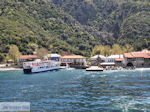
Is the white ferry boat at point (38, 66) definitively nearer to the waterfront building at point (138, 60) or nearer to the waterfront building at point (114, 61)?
the waterfront building at point (114, 61)

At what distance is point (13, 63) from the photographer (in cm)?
14488

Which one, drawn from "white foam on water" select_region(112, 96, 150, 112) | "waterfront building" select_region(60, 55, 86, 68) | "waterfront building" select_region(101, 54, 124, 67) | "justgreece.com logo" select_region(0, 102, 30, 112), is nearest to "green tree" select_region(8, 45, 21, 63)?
"waterfront building" select_region(60, 55, 86, 68)

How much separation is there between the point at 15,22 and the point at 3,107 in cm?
17478

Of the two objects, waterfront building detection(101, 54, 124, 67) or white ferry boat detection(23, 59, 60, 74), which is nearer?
white ferry boat detection(23, 59, 60, 74)

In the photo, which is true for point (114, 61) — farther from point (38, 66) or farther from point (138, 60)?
point (38, 66)

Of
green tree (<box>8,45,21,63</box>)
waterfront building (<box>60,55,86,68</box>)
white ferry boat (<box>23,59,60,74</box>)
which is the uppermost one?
green tree (<box>8,45,21,63</box>)

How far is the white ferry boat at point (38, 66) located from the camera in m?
102

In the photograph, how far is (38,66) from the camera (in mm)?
108125

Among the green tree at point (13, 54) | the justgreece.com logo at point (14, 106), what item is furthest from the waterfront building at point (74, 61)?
the justgreece.com logo at point (14, 106)

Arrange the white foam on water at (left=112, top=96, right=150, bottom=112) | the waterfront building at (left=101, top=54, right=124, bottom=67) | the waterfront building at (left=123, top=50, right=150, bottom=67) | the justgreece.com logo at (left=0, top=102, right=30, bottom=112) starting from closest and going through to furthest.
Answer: the justgreece.com logo at (left=0, top=102, right=30, bottom=112) → the white foam on water at (left=112, top=96, right=150, bottom=112) → the waterfront building at (left=123, top=50, right=150, bottom=67) → the waterfront building at (left=101, top=54, right=124, bottom=67)

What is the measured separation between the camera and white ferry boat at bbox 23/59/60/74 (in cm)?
10151

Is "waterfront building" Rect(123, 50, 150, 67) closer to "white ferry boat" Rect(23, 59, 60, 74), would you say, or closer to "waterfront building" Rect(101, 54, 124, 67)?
"waterfront building" Rect(101, 54, 124, 67)

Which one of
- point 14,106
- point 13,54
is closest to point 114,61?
point 13,54

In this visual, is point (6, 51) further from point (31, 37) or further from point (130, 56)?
point (130, 56)
